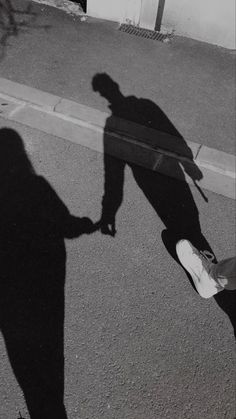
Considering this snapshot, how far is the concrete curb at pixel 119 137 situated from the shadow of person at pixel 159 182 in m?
0.03

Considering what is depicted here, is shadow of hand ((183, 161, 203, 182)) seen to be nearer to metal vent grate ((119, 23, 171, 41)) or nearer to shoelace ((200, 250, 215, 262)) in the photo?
shoelace ((200, 250, 215, 262))

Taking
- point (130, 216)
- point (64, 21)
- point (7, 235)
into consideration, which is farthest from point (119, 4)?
→ point (7, 235)

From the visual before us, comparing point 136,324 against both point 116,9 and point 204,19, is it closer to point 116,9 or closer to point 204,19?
point 204,19

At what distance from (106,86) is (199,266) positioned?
3.43 metres

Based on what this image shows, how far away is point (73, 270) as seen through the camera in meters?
3.94

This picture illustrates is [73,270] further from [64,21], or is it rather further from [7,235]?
[64,21]

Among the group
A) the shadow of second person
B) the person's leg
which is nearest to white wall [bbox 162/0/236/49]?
the shadow of second person

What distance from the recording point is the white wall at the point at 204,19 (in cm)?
669

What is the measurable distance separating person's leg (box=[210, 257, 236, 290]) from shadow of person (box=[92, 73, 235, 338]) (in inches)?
14.5

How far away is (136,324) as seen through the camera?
3.68 meters

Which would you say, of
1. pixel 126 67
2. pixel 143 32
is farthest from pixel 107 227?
pixel 143 32

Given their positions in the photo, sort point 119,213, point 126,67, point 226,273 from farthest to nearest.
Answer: point 126,67, point 119,213, point 226,273

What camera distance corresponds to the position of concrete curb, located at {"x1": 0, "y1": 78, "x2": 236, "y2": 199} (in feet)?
16.6

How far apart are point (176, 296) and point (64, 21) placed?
572 cm
